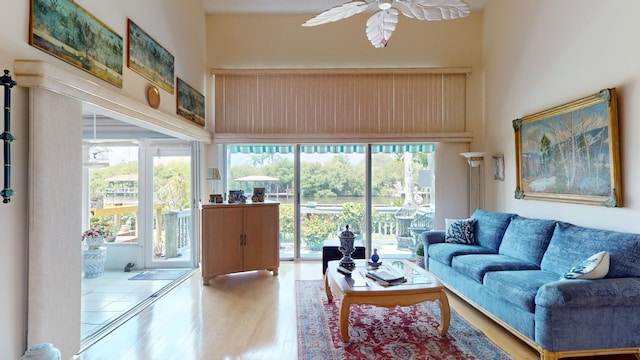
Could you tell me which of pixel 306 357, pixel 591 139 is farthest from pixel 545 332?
pixel 591 139

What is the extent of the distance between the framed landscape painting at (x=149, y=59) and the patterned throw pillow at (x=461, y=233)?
13.6 feet

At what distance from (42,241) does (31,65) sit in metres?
1.14

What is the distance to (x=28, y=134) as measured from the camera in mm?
2078

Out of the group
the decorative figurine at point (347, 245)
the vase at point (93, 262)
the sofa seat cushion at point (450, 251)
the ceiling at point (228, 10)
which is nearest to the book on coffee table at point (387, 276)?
the decorative figurine at point (347, 245)

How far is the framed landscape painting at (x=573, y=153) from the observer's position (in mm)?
2877

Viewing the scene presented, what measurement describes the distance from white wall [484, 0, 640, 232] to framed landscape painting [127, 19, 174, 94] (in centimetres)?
457

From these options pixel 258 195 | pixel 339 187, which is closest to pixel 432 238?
pixel 339 187

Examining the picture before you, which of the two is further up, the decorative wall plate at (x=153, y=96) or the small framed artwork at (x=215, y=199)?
the decorative wall plate at (x=153, y=96)

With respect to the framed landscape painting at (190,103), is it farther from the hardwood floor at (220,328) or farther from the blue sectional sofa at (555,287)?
the blue sectional sofa at (555,287)

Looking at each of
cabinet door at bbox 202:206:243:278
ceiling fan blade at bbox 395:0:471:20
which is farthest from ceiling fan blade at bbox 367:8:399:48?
cabinet door at bbox 202:206:243:278

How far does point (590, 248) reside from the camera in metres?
2.72

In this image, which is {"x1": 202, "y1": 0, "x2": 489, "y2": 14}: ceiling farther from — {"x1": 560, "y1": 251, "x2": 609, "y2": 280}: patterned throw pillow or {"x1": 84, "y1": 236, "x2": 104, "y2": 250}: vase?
{"x1": 560, "y1": 251, "x2": 609, "y2": 280}: patterned throw pillow

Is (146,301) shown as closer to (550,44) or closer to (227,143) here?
(227,143)

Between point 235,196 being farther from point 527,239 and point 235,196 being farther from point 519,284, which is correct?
point 527,239
